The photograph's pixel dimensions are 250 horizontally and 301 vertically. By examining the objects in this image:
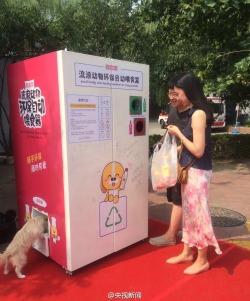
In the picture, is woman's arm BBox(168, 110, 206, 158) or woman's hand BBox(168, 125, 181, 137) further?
woman's hand BBox(168, 125, 181, 137)

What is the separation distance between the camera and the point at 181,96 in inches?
111

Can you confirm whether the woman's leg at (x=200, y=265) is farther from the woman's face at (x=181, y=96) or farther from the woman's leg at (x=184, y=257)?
the woman's face at (x=181, y=96)

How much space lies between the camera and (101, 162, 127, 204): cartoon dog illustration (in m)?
3.08

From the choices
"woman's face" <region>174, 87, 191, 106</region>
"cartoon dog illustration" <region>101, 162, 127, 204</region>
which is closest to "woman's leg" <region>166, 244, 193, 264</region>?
"cartoon dog illustration" <region>101, 162, 127, 204</region>

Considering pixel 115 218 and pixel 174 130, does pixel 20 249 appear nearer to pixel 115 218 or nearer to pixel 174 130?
pixel 115 218

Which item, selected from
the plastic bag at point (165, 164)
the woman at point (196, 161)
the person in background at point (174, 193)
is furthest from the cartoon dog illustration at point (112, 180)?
the woman at point (196, 161)

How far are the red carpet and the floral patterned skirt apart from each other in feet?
1.10

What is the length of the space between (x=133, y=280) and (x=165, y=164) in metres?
1.13

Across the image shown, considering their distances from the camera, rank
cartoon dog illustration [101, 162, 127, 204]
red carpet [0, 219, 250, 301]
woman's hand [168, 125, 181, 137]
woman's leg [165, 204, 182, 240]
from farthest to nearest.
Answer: woman's leg [165, 204, 182, 240] < cartoon dog illustration [101, 162, 127, 204] < woman's hand [168, 125, 181, 137] < red carpet [0, 219, 250, 301]

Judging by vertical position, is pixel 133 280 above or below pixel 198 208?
below

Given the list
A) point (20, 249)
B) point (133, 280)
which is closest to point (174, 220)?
point (133, 280)

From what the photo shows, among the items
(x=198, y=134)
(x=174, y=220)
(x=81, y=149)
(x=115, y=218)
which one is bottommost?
(x=174, y=220)

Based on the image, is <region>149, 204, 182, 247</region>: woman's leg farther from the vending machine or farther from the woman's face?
the woman's face

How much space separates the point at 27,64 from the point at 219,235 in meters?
3.08
